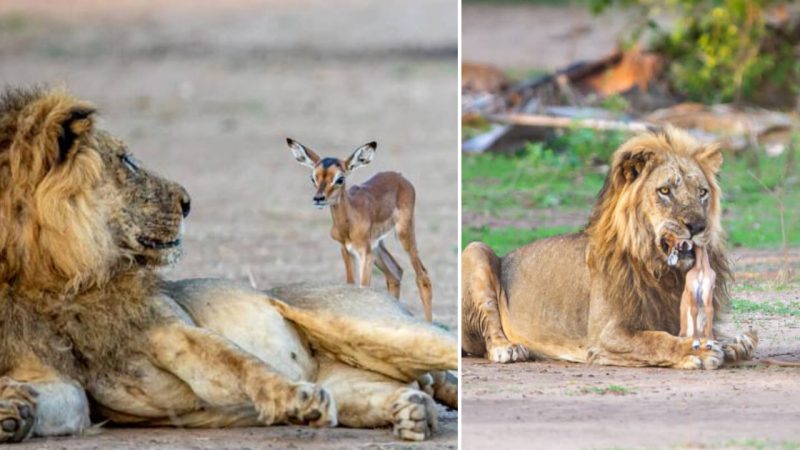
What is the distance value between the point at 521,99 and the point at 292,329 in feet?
23.8

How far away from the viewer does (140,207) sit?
5484 millimetres

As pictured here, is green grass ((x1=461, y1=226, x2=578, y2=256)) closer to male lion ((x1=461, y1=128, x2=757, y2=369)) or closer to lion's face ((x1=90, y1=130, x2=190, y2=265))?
male lion ((x1=461, y1=128, x2=757, y2=369))

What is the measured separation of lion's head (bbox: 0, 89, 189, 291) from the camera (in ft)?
17.4

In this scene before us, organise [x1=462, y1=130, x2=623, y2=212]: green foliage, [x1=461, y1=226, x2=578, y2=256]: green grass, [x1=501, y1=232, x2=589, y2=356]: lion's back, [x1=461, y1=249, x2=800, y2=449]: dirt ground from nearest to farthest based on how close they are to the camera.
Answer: [x1=461, y1=249, x2=800, y2=449]: dirt ground < [x1=501, y1=232, x2=589, y2=356]: lion's back < [x1=461, y1=226, x2=578, y2=256]: green grass < [x1=462, y1=130, x2=623, y2=212]: green foliage

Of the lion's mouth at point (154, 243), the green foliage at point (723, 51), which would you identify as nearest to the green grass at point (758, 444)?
the lion's mouth at point (154, 243)

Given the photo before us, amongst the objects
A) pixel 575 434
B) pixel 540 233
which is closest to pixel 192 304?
pixel 575 434

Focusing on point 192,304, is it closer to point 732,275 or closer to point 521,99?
point 732,275

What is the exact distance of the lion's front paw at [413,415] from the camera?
536 cm

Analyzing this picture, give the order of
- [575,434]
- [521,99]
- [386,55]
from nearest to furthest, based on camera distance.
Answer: [575,434], [521,99], [386,55]

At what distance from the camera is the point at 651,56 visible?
539 inches

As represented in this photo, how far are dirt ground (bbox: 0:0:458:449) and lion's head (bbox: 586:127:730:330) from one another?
0.80 meters

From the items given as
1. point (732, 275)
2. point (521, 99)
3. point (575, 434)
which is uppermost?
point (521, 99)

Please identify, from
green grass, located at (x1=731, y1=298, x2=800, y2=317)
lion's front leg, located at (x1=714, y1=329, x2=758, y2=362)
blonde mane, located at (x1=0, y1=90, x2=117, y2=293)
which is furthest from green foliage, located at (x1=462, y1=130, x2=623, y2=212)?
blonde mane, located at (x1=0, y1=90, x2=117, y2=293)

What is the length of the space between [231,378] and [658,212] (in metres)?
1.49
